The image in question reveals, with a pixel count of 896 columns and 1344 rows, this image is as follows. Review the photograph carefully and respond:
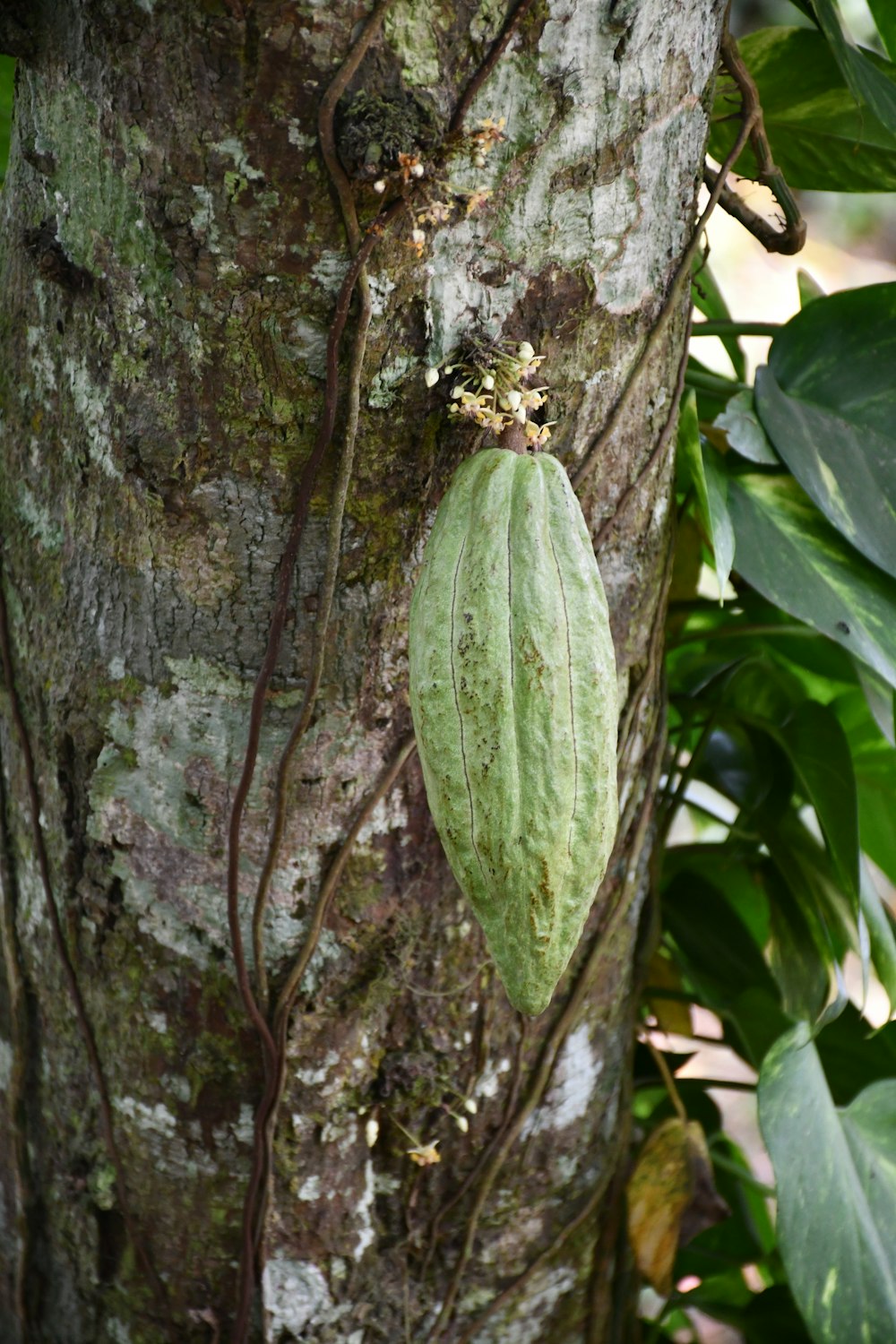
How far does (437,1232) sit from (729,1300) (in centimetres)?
66

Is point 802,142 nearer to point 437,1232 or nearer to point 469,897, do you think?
point 469,897

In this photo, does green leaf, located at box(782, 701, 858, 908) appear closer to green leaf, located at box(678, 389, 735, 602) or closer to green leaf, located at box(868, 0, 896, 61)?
green leaf, located at box(678, 389, 735, 602)

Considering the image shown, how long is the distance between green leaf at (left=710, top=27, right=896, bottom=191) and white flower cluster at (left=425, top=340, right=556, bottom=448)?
395 mm

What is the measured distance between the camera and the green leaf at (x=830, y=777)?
93 centimetres

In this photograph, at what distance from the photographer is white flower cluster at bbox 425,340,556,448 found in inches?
24.7

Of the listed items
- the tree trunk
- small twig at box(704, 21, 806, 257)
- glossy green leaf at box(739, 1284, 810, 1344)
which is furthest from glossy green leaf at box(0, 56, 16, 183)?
glossy green leaf at box(739, 1284, 810, 1344)

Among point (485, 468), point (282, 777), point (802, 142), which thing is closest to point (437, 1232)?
point (282, 777)

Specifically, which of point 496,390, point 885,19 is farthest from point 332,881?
point 885,19

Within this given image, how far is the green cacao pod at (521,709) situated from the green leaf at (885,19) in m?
0.56

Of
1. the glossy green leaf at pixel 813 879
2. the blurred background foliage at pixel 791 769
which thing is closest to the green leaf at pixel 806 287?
the blurred background foliage at pixel 791 769

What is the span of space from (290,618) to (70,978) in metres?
0.34

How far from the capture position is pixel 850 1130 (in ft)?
3.05

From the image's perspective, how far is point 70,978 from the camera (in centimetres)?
82

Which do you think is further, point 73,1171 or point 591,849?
point 73,1171
